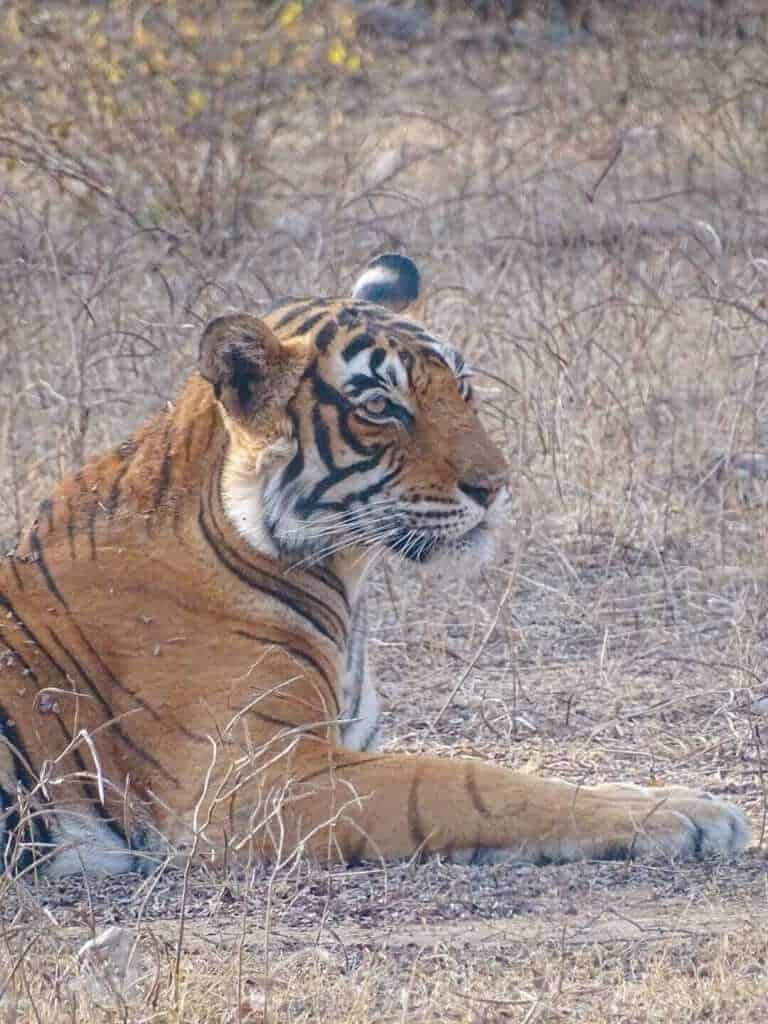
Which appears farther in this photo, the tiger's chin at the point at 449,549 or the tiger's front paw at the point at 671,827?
the tiger's chin at the point at 449,549

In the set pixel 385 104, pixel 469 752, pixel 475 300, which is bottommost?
pixel 469 752

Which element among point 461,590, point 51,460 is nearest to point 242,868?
point 461,590

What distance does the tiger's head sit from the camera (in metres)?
4.06

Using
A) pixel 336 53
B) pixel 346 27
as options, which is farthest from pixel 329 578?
pixel 346 27

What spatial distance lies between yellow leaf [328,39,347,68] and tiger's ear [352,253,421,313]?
5.79 m

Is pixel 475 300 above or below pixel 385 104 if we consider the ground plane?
below

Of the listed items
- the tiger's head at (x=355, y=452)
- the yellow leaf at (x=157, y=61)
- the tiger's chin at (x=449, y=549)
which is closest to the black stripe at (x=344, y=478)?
the tiger's head at (x=355, y=452)

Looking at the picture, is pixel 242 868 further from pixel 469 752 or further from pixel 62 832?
pixel 469 752

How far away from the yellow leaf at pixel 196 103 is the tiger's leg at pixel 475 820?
562 centimetres

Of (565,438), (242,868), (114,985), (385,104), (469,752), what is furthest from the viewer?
(385,104)

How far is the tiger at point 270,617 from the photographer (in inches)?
149

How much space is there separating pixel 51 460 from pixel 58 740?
104 inches

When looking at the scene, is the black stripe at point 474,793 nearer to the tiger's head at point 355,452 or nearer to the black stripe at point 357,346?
the tiger's head at point 355,452

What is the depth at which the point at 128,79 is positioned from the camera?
29.6ft
